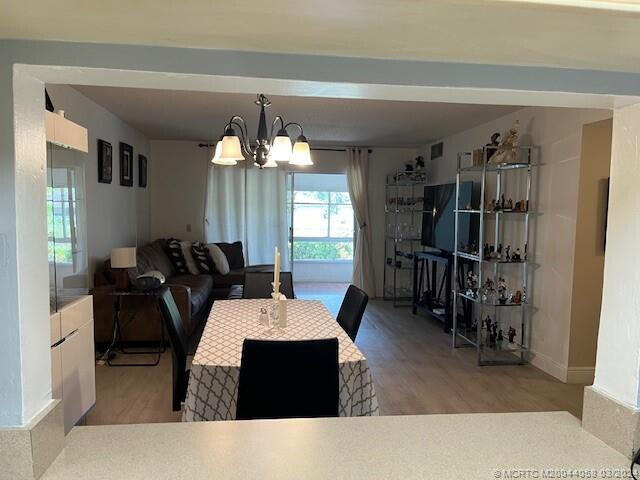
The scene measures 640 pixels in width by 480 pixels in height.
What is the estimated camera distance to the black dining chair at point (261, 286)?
368 centimetres

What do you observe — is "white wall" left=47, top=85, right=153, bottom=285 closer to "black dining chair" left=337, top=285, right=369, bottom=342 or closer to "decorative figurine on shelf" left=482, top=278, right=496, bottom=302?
"black dining chair" left=337, top=285, right=369, bottom=342

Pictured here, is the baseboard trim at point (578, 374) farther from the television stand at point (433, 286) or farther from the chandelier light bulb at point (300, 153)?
the chandelier light bulb at point (300, 153)

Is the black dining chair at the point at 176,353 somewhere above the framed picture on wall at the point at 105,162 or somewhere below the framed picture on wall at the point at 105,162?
below

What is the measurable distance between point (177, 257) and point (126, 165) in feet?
4.46

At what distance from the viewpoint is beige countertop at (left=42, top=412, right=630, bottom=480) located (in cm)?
94

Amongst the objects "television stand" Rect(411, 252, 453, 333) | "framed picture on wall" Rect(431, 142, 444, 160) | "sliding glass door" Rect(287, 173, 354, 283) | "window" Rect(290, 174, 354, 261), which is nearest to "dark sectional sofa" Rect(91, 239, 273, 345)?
"television stand" Rect(411, 252, 453, 333)

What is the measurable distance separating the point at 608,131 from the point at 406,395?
2555mm

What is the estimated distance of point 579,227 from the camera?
344 cm

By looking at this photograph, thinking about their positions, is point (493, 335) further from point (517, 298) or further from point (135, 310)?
point (135, 310)

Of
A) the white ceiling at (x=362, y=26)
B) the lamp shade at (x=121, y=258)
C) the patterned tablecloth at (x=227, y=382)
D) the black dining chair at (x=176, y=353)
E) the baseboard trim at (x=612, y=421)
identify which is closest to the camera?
the white ceiling at (x=362, y=26)

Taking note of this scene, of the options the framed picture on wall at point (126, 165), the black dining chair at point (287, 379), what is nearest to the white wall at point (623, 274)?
the black dining chair at point (287, 379)

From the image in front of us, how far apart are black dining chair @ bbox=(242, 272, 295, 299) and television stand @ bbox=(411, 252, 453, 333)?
2.10 m

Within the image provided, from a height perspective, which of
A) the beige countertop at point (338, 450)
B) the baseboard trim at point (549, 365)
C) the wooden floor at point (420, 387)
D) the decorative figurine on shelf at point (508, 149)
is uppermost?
the decorative figurine on shelf at point (508, 149)

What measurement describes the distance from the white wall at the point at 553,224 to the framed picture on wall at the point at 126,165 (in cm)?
429
